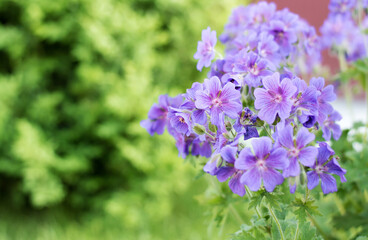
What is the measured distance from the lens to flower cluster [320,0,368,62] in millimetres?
1728

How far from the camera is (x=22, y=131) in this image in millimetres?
3053

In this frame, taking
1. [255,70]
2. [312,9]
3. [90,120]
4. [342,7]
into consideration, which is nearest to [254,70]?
[255,70]

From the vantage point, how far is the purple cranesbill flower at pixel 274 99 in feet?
3.01

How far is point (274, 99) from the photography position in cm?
93

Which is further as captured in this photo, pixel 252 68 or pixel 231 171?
pixel 252 68

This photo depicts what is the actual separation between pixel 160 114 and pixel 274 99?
1.31 ft

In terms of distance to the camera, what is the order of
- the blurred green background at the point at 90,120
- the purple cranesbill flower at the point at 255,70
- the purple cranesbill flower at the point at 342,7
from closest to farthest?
the purple cranesbill flower at the point at 255,70
the purple cranesbill flower at the point at 342,7
the blurred green background at the point at 90,120

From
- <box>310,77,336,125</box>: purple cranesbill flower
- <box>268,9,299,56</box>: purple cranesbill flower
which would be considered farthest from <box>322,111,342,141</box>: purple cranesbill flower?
<box>268,9,299,56</box>: purple cranesbill flower

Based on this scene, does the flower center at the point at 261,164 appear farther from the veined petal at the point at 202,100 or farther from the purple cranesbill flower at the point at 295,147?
the veined petal at the point at 202,100

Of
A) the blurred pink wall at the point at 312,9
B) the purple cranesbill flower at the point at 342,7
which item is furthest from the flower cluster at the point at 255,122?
the blurred pink wall at the point at 312,9

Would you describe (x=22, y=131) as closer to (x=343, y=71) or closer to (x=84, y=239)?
(x=84, y=239)

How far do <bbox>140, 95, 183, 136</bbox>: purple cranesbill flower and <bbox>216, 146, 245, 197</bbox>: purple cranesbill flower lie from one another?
0.32 m

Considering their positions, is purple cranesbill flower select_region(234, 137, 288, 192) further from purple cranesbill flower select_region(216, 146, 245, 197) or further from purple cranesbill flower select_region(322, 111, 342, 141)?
purple cranesbill flower select_region(322, 111, 342, 141)

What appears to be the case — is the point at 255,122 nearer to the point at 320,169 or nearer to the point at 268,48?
the point at 320,169
